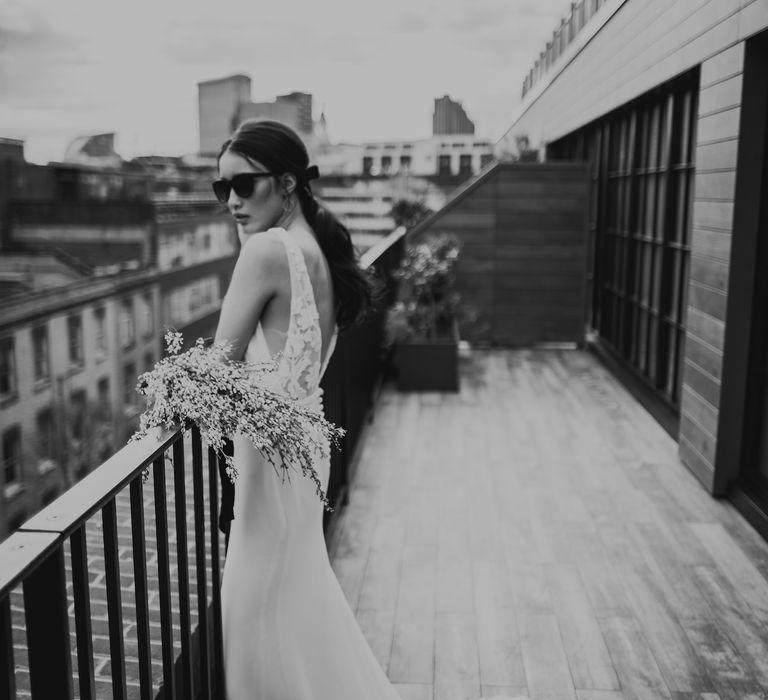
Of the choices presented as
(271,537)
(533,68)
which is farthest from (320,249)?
(533,68)

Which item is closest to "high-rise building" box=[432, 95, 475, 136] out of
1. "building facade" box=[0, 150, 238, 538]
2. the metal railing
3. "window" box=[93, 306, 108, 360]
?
the metal railing

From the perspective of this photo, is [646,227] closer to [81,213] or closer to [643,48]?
[643,48]

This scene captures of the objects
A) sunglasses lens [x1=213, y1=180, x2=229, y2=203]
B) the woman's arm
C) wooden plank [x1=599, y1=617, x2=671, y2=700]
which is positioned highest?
sunglasses lens [x1=213, y1=180, x2=229, y2=203]

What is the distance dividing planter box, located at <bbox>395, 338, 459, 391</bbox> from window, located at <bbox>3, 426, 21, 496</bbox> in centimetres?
6515

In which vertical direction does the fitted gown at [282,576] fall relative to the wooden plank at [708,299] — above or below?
below

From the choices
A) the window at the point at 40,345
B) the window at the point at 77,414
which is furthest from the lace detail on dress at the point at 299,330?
the window at the point at 40,345

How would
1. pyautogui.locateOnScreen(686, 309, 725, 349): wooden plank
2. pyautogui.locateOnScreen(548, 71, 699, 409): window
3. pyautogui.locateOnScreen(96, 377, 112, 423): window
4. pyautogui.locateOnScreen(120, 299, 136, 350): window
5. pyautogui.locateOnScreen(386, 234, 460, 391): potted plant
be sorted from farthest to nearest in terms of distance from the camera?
1. pyautogui.locateOnScreen(120, 299, 136, 350): window
2. pyautogui.locateOnScreen(96, 377, 112, 423): window
3. pyautogui.locateOnScreen(386, 234, 460, 391): potted plant
4. pyautogui.locateOnScreen(548, 71, 699, 409): window
5. pyautogui.locateOnScreen(686, 309, 725, 349): wooden plank

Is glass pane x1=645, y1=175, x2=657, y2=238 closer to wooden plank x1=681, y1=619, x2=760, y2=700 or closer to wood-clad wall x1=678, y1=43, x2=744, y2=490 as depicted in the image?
wood-clad wall x1=678, y1=43, x2=744, y2=490

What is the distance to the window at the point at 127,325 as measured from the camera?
258ft

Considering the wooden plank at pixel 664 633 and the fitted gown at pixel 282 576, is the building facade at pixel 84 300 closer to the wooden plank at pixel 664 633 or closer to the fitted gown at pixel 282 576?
the wooden plank at pixel 664 633

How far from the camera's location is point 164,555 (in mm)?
1605

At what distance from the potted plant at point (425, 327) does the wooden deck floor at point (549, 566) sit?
105 centimetres

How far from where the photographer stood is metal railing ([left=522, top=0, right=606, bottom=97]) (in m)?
8.54

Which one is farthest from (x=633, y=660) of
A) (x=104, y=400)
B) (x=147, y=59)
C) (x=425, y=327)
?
(x=147, y=59)
